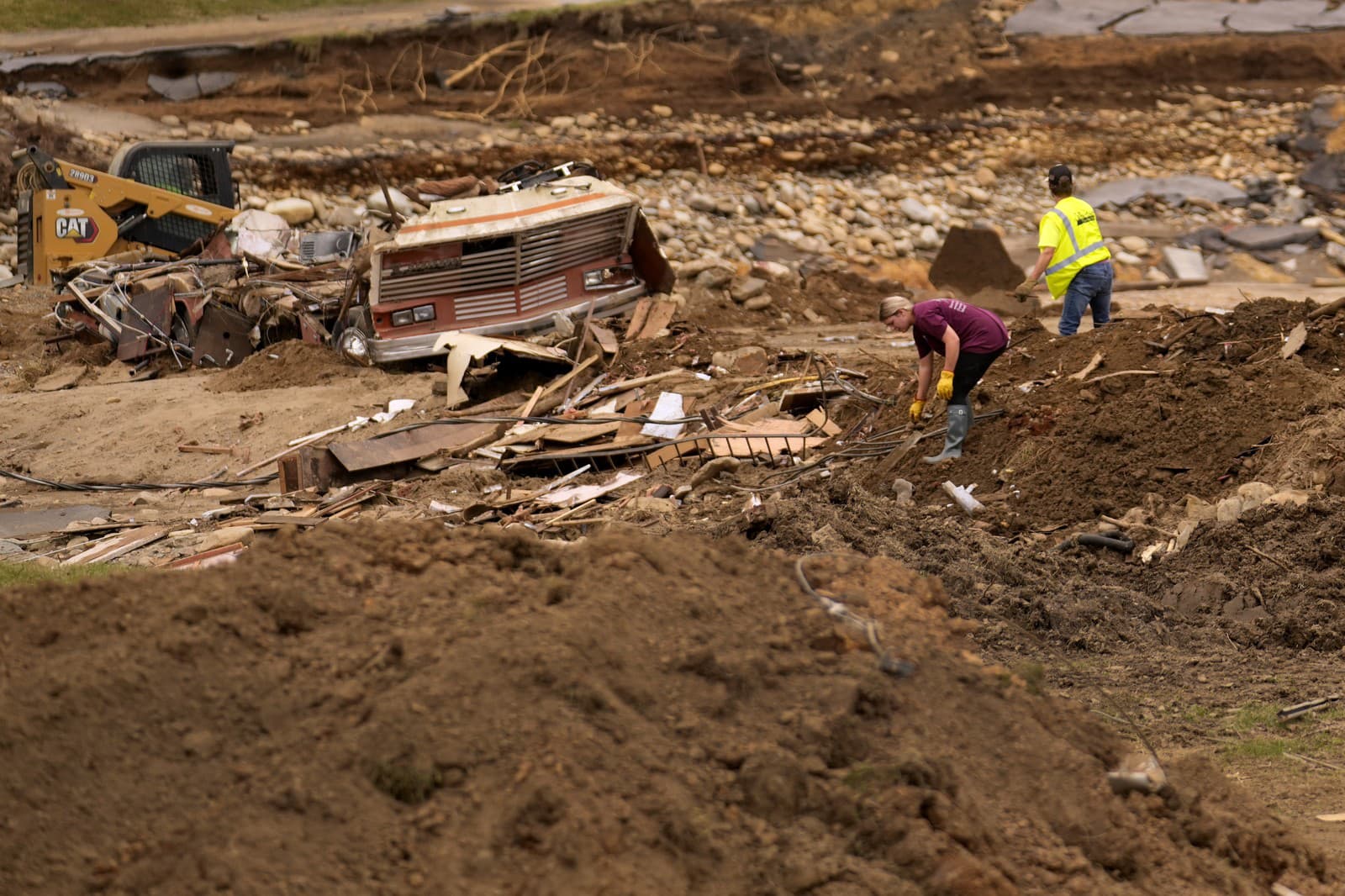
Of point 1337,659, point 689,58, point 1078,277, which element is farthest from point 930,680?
point 689,58

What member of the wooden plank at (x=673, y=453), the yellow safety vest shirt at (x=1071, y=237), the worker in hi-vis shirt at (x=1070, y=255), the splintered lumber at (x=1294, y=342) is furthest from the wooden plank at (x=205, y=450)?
the splintered lumber at (x=1294, y=342)

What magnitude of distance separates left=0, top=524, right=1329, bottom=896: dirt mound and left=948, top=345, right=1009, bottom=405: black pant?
4.73m

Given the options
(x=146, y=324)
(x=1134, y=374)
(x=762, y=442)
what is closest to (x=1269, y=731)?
(x=1134, y=374)

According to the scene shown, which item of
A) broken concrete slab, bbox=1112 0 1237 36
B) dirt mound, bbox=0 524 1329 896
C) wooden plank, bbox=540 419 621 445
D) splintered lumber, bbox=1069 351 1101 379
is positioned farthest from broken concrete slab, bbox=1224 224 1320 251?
dirt mound, bbox=0 524 1329 896

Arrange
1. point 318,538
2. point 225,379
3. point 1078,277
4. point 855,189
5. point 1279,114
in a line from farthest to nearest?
point 1279,114 < point 855,189 < point 225,379 < point 1078,277 < point 318,538

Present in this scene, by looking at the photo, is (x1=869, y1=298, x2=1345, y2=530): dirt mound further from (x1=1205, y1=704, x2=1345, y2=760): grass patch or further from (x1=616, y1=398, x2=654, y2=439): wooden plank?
(x1=1205, y1=704, x2=1345, y2=760): grass patch

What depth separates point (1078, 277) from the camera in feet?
38.0

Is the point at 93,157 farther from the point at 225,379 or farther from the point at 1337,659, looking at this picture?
the point at 1337,659

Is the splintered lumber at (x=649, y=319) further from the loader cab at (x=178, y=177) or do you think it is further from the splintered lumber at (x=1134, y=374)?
the loader cab at (x=178, y=177)

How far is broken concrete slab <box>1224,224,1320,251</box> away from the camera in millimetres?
21562

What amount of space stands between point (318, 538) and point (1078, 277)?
27.1 ft

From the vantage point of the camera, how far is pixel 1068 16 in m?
28.3

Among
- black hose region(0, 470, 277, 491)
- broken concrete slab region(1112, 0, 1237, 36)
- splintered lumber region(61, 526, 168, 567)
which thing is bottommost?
black hose region(0, 470, 277, 491)

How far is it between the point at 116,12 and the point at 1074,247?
22395mm
